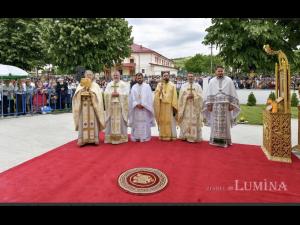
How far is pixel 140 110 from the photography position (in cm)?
794

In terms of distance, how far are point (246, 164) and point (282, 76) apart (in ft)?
6.30

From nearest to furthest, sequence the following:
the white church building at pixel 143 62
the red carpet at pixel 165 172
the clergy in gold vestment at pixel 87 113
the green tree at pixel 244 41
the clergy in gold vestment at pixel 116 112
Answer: the red carpet at pixel 165 172
the clergy in gold vestment at pixel 87 113
the clergy in gold vestment at pixel 116 112
the white church building at pixel 143 62
the green tree at pixel 244 41

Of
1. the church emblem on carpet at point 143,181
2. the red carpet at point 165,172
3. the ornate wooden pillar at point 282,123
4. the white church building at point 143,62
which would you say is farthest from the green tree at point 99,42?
the ornate wooden pillar at point 282,123

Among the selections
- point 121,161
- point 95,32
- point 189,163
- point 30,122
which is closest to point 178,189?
point 189,163

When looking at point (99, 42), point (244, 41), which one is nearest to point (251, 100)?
point (244, 41)

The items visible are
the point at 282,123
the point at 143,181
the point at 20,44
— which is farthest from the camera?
the point at 20,44

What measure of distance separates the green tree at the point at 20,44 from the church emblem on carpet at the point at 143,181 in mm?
20536

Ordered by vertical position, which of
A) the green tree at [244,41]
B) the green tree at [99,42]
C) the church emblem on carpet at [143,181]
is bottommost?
the church emblem on carpet at [143,181]

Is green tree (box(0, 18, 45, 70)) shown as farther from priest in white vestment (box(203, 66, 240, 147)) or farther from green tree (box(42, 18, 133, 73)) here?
priest in white vestment (box(203, 66, 240, 147))

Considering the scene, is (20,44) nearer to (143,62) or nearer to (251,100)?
(143,62)

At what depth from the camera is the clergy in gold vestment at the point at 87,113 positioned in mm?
7320

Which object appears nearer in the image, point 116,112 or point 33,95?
point 116,112

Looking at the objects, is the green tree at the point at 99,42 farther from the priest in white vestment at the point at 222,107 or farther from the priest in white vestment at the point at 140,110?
the priest in white vestment at the point at 222,107

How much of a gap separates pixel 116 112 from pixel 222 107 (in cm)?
262
